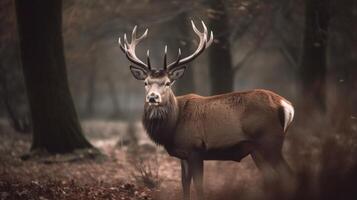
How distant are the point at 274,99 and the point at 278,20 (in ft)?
38.6

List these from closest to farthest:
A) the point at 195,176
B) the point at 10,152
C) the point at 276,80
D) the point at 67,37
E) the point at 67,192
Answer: the point at 195,176 < the point at 67,192 < the point at 10,152 < the point at 67,37 < the point at 276,80

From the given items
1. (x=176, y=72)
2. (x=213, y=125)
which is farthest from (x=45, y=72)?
(x=213, y=125)

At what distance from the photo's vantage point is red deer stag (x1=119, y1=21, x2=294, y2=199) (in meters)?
8.46

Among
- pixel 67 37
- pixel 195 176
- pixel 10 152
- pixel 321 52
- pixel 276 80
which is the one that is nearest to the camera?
pixel 195 176

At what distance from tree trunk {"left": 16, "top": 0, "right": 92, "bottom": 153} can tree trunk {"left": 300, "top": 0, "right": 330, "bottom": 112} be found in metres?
4.84

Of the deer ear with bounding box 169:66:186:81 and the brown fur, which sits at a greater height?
the deer ear with bounding box 169:66:186:81

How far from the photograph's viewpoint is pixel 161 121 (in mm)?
8852

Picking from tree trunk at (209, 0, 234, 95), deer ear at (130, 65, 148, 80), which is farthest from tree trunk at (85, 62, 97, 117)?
deer ear at (130, 65, 148, 80)

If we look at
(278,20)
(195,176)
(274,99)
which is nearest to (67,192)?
(195,176)

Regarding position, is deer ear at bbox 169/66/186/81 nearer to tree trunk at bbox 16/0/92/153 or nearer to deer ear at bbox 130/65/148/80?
deer ear at bbox 130/65/148/80

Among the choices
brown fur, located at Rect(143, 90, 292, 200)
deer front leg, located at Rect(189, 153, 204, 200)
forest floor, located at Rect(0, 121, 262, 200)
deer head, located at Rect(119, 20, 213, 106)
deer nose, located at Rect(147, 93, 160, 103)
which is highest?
deer head, located at Rect(119, 20, 213, 106)

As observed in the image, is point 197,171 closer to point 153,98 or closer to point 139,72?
point 153,98

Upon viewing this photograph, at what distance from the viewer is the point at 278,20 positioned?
65.4 feet

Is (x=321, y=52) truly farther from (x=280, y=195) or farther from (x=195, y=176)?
(x=280, y=195)
